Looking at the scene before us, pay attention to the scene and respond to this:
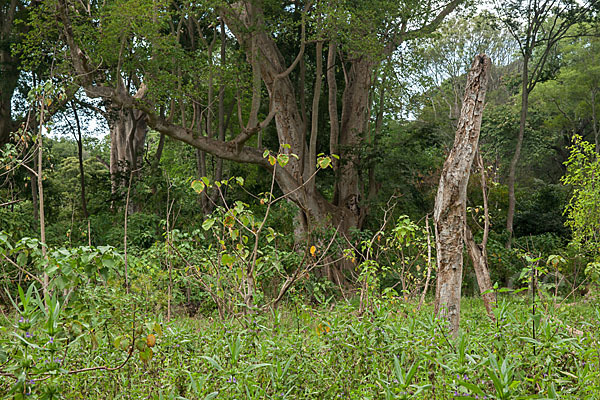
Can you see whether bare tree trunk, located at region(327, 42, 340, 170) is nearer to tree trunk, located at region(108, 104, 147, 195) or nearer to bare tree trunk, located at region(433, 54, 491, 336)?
tree trunk, located at region(108, 104, 147, 195)

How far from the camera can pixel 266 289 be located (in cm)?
882

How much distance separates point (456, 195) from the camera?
4180mm

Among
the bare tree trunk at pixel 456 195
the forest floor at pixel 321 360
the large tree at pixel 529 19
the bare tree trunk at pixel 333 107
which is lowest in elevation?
the forest floor at pixel 321 360

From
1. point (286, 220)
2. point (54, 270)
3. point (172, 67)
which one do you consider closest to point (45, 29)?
point (172, 67)

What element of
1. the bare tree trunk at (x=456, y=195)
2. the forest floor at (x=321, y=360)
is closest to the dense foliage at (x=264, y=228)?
the forest floor at (x=321, y=360)

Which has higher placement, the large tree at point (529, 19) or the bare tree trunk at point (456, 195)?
the large tree at point (529, 19)

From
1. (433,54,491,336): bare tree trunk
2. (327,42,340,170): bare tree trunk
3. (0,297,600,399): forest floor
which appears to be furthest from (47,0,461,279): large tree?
(0,297,600,399): forest floor

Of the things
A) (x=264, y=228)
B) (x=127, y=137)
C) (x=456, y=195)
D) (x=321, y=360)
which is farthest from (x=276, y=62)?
(x=321, y=360)

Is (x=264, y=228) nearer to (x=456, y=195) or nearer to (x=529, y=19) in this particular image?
(x=456, y=195)

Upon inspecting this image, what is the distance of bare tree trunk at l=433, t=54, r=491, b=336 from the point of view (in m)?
4.16

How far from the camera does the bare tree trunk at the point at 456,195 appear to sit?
4160 millimetres

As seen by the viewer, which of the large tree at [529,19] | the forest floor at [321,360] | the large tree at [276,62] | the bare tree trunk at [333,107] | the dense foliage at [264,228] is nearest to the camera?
the forest floor at [321,360]

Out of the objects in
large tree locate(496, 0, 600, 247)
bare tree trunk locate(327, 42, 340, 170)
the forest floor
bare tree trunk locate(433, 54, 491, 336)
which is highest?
large tree locate(496, 0, 600, 247)

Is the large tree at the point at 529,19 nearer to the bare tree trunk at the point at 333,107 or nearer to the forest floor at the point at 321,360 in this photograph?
the bare tree trunk at the point at 333,107
